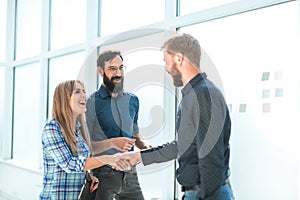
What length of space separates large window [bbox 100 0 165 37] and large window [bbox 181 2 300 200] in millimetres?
643

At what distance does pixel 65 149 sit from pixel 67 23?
7.08 feet

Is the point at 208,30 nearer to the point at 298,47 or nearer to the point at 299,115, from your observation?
the point at 298,47

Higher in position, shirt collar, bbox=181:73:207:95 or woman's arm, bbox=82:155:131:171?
shirt collar, bbox=181:73:207:95

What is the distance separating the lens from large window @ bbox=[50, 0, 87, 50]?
3.58m

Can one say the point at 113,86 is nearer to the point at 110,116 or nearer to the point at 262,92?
the point at 110,116

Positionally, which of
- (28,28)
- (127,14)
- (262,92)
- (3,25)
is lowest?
(262,92)

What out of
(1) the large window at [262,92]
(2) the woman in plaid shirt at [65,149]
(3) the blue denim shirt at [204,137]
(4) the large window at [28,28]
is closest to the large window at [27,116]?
(4) the large window at [28,28]

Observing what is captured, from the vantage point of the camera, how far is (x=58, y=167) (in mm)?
2053

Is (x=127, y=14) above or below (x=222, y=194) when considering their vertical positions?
above

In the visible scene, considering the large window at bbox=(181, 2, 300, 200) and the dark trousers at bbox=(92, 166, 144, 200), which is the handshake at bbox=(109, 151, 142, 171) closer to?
the dark trousers at bbox=(92, 166, 144, 200)

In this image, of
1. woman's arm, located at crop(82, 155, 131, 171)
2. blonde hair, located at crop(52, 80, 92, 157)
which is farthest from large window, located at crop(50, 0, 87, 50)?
woman's arm, located at crop(82, 155, 131, 171)

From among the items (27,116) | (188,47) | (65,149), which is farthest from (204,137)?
(27,116)

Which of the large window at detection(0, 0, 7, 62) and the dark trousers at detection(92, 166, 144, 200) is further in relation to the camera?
the large window at detection(0, 0, 7, 62)

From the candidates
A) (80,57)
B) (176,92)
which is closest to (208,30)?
(176,92)
